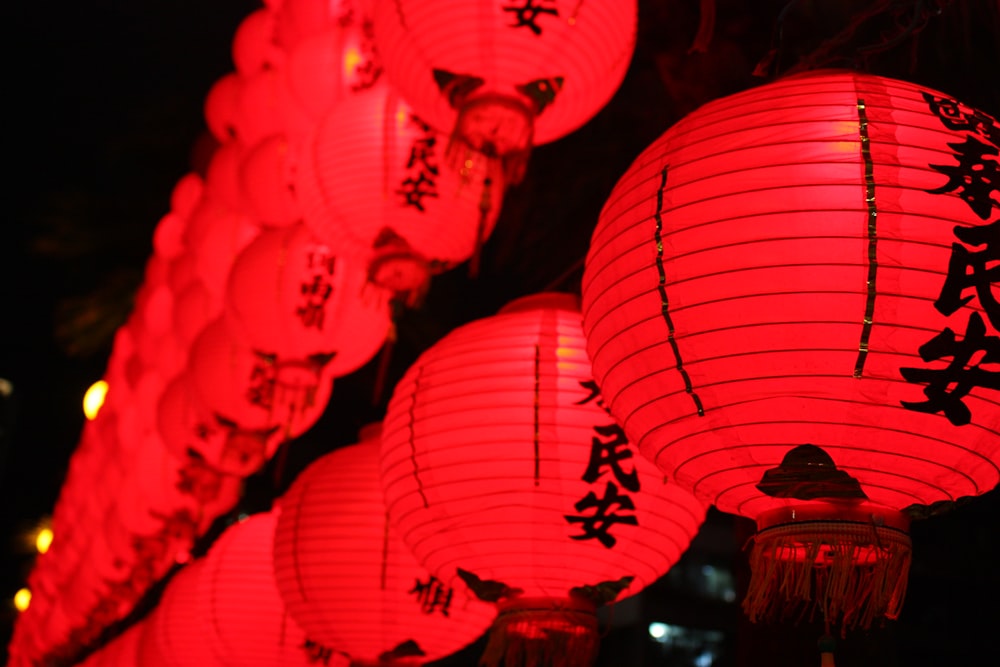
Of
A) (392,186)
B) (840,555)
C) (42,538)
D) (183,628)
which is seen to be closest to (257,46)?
(392,186)

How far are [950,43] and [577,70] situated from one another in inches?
37.0

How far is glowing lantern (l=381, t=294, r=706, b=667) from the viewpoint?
174 cm

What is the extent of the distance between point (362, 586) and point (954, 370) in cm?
152

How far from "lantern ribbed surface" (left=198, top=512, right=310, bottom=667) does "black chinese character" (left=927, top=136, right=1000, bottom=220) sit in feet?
7.57

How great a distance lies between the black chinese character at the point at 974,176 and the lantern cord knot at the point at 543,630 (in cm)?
96

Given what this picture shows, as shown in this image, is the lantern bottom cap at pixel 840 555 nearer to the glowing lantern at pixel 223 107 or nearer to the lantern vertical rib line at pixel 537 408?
the lantern vertical rib line at pixel 537 408

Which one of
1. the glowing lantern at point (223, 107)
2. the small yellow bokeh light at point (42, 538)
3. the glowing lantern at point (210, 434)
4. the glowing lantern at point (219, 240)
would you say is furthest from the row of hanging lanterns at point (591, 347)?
the small yellow bokeh light at point (42, 538)

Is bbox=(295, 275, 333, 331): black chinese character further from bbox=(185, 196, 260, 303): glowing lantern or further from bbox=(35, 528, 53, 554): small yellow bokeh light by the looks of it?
bbox=(35, 528, 53, 554): small yellow bokeh light

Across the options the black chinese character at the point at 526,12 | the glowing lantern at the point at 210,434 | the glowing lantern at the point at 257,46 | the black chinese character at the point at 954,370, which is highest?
the glowing lantern at the point at 257,46

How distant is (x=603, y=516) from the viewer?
1.77 metres

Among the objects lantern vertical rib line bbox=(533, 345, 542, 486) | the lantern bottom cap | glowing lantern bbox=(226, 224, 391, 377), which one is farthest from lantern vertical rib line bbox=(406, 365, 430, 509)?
glowing lantern bbox=(226, 224, 391, 377)

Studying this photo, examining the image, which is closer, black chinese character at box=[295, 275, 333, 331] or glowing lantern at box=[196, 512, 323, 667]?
glowing lantern at box=[196, 512, 323, 667]

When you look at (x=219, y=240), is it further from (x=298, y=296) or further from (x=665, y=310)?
(x=665, y=310)

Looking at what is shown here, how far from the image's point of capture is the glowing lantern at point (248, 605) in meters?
3.09
